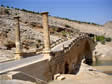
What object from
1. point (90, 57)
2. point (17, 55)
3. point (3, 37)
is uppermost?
point (3, 37)

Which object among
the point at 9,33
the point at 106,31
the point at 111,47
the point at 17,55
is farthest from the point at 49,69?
the point at 106,31

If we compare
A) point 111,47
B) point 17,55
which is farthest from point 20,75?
point 111,47

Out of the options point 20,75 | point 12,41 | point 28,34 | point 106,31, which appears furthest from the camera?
point 106,31

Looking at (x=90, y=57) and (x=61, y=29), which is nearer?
(x=90, y=57)

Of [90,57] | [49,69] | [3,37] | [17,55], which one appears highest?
[3,37]

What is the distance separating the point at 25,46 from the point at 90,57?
75.4 ft

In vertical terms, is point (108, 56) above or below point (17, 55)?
below

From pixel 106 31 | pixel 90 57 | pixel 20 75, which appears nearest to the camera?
pixel 20 75

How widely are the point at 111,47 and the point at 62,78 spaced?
126 ft

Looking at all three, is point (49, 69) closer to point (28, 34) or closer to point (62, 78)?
point (62, 78)

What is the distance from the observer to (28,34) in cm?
2750

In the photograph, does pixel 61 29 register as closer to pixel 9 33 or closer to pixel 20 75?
pixel 9 33

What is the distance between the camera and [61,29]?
47812mm

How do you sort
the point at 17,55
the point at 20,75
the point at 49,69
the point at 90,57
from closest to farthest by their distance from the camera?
the point at 20,75 → the point at 49,69 → the point at 17,55 → the point at 90,57
